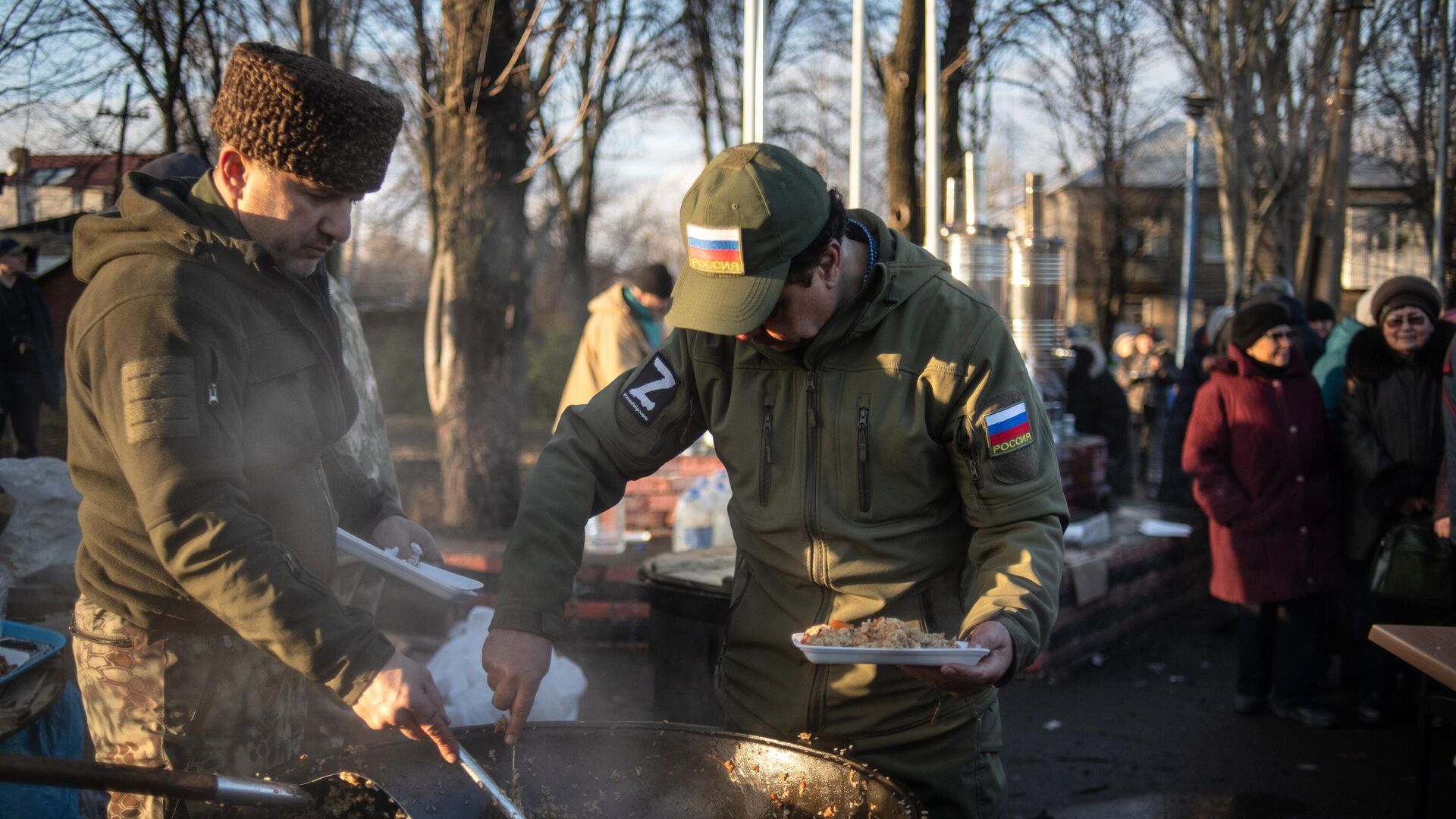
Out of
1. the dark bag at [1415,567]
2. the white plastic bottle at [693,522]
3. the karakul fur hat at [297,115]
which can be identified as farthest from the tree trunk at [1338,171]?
the karakul fur hat at [297,115]

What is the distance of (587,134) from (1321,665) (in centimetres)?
1632

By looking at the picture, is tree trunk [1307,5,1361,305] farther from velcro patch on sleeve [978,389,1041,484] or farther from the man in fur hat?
the man in fur hat

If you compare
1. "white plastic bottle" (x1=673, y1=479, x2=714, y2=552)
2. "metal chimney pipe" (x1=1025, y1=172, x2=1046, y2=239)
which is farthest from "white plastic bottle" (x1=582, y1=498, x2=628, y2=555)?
"metal chimney pipe" (x1=1025, y1=172, x2=1046, y2=239)

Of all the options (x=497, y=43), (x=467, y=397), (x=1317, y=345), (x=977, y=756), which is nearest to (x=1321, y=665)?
(x=1317, y=345)

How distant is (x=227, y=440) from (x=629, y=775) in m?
1.00

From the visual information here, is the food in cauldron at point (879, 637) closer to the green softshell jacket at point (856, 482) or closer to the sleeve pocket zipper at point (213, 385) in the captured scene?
the green softshell jacket at point (856, 482)

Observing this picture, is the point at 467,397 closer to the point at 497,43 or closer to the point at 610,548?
the point at 610,548

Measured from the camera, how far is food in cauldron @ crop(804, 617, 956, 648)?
1.96 metres

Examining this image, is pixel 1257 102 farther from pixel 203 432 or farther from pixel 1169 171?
pixel 1169 171

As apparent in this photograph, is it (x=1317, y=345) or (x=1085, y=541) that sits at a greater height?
(x=1317, y=345)

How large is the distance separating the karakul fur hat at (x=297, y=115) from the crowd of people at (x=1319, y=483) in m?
4.71

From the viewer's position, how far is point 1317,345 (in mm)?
7078

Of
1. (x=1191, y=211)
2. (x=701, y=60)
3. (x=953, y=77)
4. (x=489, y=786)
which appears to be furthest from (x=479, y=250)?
(x=1191, y=211)

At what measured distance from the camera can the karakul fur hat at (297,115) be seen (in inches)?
76.9
